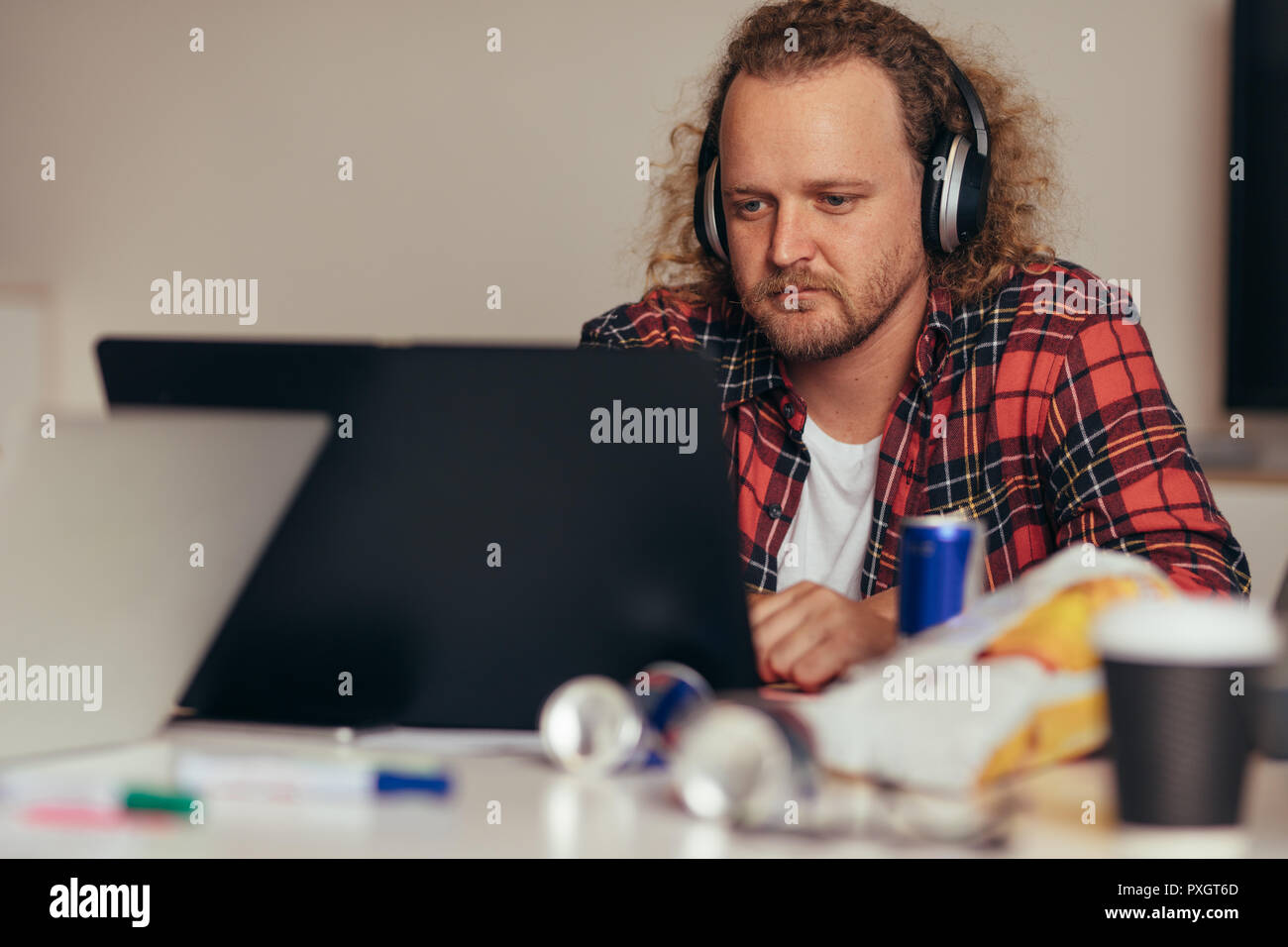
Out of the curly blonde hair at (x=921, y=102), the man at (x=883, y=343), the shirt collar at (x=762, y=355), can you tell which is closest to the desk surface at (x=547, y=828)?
the man at (x=883, y=343)

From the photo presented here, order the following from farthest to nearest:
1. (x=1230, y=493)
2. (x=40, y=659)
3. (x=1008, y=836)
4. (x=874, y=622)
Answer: (x=1230, y=493), (x=874, y=622), (x=40, y=659), (x=1008, y=836)

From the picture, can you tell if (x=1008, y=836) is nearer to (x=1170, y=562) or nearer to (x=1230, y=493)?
(x=1170, y=562)

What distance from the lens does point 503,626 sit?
0.78m

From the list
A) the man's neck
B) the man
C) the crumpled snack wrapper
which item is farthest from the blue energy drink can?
the man's neck

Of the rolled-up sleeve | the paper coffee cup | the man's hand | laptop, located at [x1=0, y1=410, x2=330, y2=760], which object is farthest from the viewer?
the rolled-up sleeve

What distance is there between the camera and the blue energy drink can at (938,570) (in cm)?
79

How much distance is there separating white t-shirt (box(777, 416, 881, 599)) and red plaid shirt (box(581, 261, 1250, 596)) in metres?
0.02

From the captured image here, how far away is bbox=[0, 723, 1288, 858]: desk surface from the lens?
569 millimetres

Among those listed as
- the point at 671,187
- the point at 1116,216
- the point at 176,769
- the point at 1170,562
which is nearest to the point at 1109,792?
the point at 176,769

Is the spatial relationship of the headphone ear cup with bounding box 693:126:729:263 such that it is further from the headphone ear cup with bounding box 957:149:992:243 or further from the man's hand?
the man's hand

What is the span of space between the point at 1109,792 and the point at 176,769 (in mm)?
469

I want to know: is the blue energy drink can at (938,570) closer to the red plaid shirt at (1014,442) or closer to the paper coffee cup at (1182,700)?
the paper coffee cup at (1182,700)

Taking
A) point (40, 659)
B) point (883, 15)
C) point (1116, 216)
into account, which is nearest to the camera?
point (40, 659)

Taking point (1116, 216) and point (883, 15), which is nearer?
point (883, 15)
